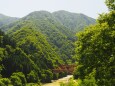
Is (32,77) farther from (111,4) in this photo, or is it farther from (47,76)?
(111,4)

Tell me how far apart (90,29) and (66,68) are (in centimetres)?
13464

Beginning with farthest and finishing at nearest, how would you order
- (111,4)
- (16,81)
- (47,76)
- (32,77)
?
(47,76)
(32,77)
(16,81)
(111,4)

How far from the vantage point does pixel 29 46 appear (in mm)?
182625

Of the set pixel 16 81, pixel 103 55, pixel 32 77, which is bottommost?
pixel 32 77

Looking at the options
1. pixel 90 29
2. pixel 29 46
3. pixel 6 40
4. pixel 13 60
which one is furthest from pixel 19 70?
pixel 90 29

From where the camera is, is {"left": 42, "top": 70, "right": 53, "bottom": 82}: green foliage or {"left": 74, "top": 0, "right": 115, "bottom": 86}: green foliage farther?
{"left": 42, "top": 70, "right": 53, "bottom": 82}: green foliage

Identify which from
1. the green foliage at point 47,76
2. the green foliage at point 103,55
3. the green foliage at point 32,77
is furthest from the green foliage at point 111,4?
the green foliage at point 47,76

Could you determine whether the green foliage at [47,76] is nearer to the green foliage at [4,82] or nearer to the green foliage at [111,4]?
the green foliage at [4,82]

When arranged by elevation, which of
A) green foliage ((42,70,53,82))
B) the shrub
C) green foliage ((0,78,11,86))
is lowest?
green foliage ((42,70,53,82))

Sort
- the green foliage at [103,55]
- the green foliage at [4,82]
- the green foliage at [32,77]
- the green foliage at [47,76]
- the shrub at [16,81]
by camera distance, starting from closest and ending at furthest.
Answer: the green foliage at [103,55] < the green foliage at [4,82] < the shrub at [16,81] < the green foliage at [32,77] < the green foliage at [47,76]

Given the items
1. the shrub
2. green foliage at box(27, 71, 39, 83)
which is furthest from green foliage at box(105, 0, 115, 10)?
green foliage at box(27, 71, 39, 83)

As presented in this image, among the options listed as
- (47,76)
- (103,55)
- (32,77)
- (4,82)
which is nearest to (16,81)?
(4,82)

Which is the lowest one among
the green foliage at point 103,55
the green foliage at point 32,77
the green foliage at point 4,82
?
the green foliage at point 32,77

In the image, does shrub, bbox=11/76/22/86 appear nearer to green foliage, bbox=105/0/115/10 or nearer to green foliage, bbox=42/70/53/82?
green foliage, bbox=42/70/53/82
